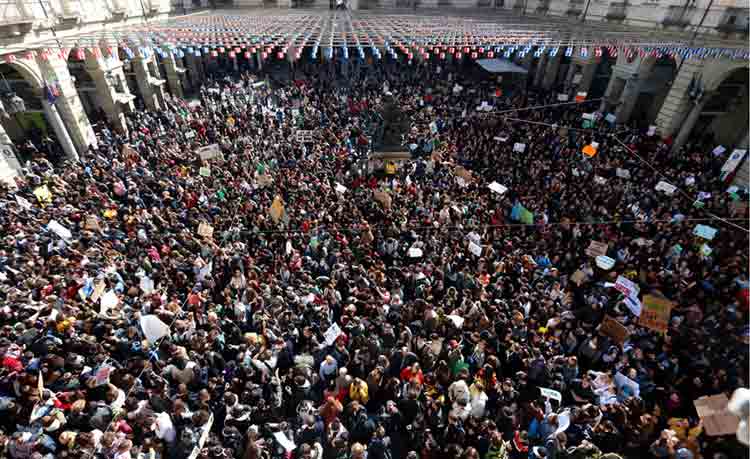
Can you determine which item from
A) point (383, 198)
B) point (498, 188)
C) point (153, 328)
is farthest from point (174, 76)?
point (153, 328)

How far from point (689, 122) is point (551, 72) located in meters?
13.3

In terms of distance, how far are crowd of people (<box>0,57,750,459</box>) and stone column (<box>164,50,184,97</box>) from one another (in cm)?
1343

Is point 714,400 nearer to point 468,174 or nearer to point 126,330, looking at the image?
point 468,174

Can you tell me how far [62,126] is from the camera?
16.8 metres

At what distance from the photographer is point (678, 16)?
18.7 m

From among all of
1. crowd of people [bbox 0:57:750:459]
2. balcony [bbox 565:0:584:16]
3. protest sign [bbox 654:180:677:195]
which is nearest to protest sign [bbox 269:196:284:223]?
crowd of people [bbox 0:57:750:459]

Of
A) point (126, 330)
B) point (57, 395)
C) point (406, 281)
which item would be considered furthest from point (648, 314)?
point (57, 395)

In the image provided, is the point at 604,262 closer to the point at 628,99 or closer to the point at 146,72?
the point at 628,99

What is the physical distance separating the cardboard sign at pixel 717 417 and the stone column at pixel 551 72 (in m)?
27.4

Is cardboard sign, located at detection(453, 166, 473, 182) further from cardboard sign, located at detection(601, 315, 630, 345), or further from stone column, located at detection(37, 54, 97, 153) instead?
stone column, located at detection(37, 54, 97, 153)

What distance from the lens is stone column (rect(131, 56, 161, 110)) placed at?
75.7 feet

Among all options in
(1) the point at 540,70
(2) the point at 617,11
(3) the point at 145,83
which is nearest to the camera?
(2) the point at 617,11

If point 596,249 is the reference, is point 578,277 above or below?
below

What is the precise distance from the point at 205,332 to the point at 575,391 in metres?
7.64
